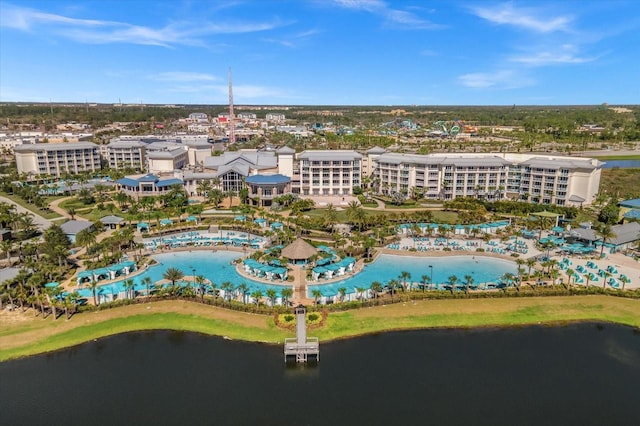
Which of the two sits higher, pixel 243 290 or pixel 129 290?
pixel 243 290

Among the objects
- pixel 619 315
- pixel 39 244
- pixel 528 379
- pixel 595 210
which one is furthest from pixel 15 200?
pixel 595 210

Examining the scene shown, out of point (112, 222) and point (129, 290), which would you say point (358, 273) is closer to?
point (129, 290)

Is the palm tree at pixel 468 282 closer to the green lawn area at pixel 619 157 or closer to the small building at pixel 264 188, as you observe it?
the small building at pixel 264 188

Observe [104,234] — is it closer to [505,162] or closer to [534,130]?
[505,162]

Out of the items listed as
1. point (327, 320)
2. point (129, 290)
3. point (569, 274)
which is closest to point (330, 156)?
point (569, 274)

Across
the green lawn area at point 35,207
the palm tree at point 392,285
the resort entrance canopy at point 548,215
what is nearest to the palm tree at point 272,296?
the palm tree at point 392,285

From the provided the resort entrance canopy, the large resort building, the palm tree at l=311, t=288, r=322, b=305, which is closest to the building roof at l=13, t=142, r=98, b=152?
the large resort building

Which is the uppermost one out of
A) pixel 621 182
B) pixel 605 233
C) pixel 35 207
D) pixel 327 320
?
pixel 621 182
